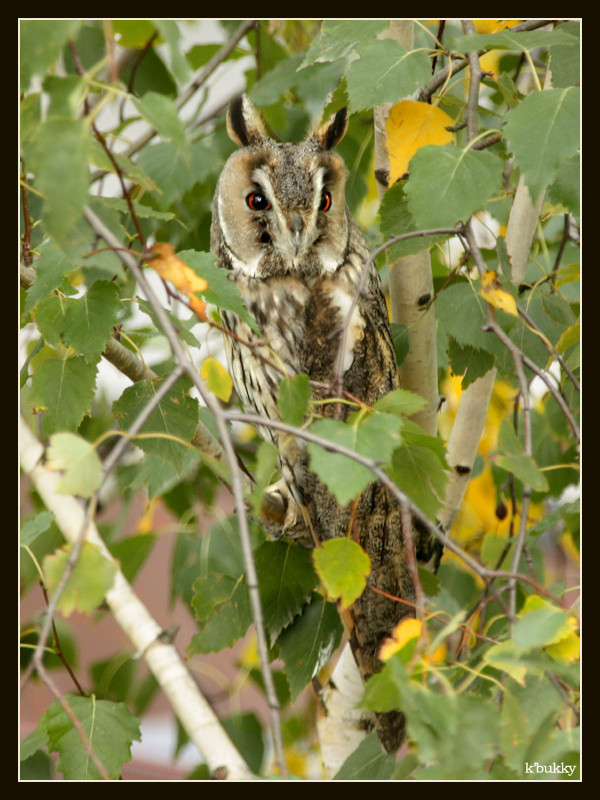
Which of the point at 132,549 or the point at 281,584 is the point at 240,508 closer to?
the point at 281,584

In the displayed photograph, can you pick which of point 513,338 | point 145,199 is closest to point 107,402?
point 145,199

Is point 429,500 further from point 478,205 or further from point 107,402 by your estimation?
point 107,402

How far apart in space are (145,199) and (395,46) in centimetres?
71

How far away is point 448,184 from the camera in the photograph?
0.82 metres

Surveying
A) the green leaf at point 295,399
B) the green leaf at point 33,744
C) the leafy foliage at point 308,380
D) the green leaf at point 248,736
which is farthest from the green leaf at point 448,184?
the green leaf at point 248,736

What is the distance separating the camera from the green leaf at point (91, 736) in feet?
3.06

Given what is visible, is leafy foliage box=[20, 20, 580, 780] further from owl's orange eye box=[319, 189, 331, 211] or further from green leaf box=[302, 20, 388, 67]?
owl's orange eye box=[319, 189, 331, 211]

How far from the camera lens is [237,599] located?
1159 mm

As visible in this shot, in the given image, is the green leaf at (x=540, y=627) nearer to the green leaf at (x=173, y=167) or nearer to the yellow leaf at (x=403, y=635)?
the yellow leaf at (x=403, y=635)

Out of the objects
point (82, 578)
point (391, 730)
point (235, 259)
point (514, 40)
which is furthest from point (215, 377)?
point (82, 578)

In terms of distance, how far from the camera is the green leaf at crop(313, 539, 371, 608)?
2.33 feet

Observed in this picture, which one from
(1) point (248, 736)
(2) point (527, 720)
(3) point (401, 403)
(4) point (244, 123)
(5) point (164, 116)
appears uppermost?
(5) point (164, 116)

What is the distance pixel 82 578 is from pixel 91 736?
476 mm

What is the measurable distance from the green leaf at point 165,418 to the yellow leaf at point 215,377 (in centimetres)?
38
